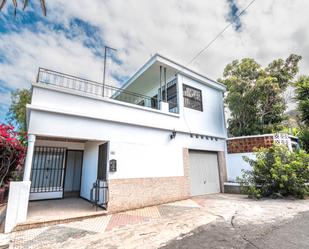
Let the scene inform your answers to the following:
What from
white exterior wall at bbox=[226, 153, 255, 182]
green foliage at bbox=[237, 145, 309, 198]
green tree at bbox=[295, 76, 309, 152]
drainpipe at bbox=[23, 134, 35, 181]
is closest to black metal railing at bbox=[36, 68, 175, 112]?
drainpipe at bbox=[23, 134, 35, 181]

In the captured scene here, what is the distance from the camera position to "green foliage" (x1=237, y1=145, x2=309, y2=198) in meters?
7.46

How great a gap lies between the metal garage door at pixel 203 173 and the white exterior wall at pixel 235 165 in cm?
84

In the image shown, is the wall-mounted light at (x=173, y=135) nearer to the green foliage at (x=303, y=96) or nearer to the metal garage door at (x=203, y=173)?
the metal garage door at (x=203, y=173)

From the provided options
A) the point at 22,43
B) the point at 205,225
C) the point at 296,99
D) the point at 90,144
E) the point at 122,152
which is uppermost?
the point at 22,43

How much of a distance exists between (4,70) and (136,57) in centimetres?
831

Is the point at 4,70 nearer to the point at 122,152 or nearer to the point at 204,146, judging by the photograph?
the point at 122,152

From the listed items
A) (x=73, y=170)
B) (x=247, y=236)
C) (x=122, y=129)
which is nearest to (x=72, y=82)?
(x=122, y=129)

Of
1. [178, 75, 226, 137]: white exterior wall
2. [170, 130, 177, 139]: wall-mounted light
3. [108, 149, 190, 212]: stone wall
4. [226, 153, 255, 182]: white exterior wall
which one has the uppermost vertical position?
[178, 75, 226, 137]: white exterior wall

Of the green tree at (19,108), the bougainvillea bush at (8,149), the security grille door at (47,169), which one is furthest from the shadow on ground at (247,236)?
the green tree at (19,108)

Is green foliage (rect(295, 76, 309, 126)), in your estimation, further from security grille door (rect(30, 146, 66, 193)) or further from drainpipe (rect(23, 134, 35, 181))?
security grille door (rect(30, 146, 66, 193))

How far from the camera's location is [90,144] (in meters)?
8.49

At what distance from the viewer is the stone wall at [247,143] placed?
9.52 m

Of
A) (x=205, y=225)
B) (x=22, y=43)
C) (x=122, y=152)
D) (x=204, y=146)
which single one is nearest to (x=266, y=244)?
(x=205, y=225)

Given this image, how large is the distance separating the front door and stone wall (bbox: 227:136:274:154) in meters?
9.51
